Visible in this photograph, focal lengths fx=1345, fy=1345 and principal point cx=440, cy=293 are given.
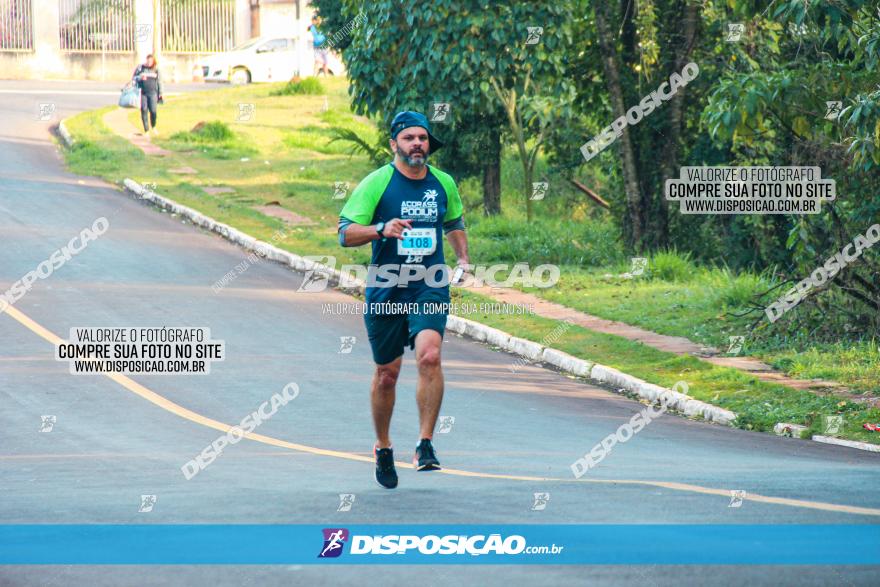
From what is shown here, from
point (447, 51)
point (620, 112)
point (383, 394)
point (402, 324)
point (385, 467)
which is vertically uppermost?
point (447, 51)

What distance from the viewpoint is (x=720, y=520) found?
7.00 metres

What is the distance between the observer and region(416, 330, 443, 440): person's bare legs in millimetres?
8266

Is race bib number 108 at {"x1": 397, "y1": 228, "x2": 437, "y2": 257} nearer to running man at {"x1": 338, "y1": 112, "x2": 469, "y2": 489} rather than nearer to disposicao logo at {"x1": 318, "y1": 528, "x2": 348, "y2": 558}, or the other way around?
running man at {"x1": 338, "y1": 112, "x2": 469, "y2": 489}

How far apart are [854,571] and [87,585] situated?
3.46 m

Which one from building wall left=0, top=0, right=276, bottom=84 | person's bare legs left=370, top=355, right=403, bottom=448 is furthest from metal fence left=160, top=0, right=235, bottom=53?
person's bare legs left=370, top=355, right=403, bottom=448

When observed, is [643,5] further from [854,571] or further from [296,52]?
[296,52]

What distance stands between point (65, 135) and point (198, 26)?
65.3 feet

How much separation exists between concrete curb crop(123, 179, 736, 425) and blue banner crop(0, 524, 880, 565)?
18.9ft

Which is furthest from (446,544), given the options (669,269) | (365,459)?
(669,269)

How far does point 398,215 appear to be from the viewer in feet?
27.2

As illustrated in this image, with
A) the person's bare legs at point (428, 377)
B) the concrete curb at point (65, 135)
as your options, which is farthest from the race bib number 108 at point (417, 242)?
the concrete curb at point (65, 135)

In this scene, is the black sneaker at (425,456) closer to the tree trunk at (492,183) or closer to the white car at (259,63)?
the tree trunk at (492,183)

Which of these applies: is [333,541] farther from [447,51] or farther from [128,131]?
[128,131]

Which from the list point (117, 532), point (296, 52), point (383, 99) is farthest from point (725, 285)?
point (296, 52)
